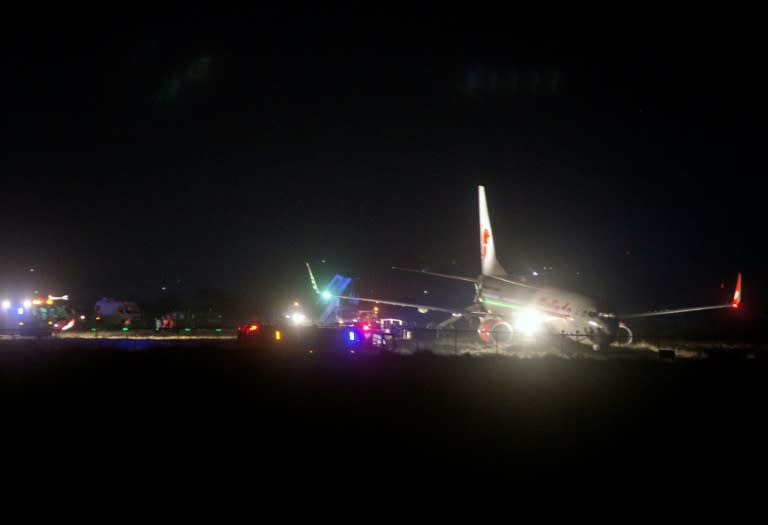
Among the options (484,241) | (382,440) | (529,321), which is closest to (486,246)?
(484,241)

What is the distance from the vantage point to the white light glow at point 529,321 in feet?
145

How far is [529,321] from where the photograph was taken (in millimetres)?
44969

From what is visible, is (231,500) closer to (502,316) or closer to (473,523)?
(473,523)

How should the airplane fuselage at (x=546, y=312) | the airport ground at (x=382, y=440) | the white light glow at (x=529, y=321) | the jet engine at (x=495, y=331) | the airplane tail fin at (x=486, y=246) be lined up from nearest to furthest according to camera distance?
1. the airport ground at (x=382, y=440)
2. the airplane fuselage at (x=546, y=312)
3. the jet engine at (x=495, y=331)
4. the white light glow at (x=529, y=321)
5. the airplane tail fin at (x=486, y=246)

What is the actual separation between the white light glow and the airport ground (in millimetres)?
19165

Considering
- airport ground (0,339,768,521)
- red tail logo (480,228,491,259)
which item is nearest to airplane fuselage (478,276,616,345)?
red tail logo (480,228,491,259)

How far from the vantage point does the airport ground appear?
10.0m

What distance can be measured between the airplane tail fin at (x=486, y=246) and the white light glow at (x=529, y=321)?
597 cm

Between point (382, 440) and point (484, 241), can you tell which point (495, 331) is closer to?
point (484, 241)

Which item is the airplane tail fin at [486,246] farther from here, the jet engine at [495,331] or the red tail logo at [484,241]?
the jet engine at [495,331]

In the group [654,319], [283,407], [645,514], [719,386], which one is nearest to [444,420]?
[283,407]

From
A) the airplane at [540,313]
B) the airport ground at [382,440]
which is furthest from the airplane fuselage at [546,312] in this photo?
the airport ground at [382,440]

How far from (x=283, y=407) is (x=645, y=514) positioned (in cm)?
933

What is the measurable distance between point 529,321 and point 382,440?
107ft
